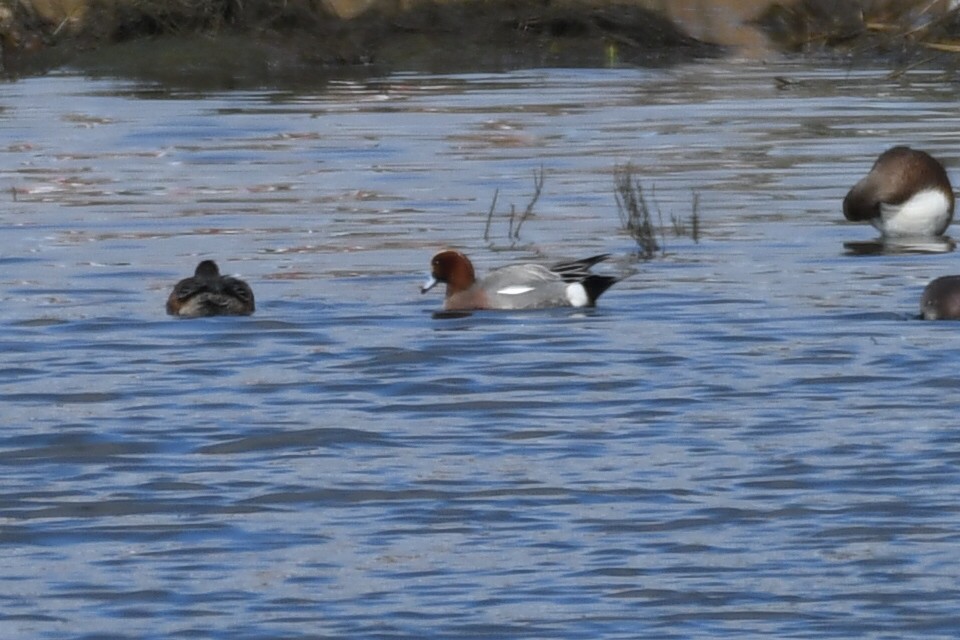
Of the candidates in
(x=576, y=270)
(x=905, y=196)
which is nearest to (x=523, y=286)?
(x=576, y=270)

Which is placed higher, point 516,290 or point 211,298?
point 211,298

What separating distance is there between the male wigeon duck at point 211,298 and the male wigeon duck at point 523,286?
3.54ft

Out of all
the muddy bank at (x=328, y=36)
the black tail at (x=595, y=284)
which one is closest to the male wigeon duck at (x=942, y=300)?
the black tail at (x=595, y=284)

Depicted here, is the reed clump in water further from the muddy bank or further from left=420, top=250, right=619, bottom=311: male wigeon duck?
the muddy bank

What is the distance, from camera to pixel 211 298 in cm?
1125

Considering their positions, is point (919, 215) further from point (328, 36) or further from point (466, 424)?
point (328, 36)

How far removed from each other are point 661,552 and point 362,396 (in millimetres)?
2818

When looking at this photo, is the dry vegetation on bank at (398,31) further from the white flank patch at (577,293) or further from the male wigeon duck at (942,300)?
the male wigeon duck at (942,300)

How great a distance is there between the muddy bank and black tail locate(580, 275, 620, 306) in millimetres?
20413

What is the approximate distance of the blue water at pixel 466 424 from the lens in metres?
6.39

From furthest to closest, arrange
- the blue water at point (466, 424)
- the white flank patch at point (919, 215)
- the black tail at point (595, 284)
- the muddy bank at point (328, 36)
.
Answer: the muddy bank at point (328, 36)
the white flank patch at point (919, 215)
the black tail at point (595, 284)
the blue water at point (466, 424)

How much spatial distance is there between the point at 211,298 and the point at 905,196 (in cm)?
514

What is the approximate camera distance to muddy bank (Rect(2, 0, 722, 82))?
1253 inches

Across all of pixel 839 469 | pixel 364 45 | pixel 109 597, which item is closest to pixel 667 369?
pixel 839 469
